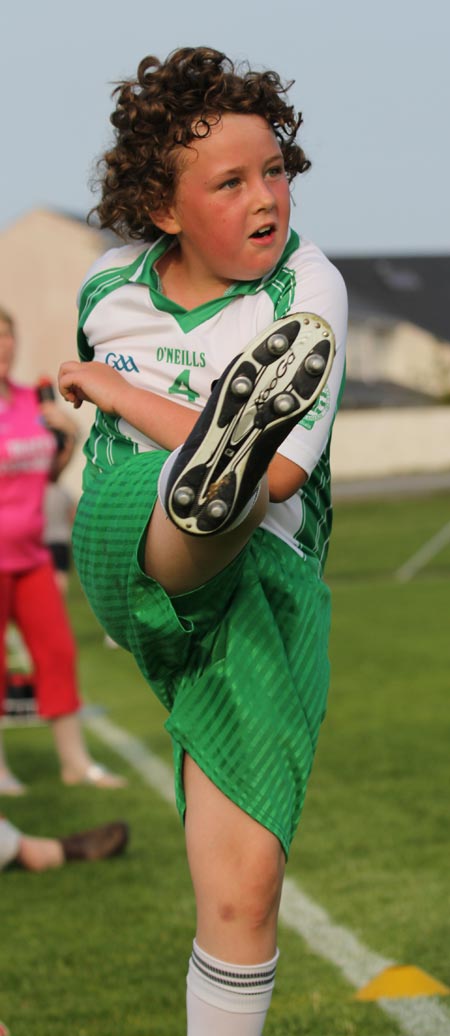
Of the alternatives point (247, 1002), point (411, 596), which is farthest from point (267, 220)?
point (411, 596)

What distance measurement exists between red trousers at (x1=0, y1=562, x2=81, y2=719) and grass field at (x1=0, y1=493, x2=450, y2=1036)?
0.44 metres

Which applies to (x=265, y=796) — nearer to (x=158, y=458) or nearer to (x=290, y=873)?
(x=158, y=458)

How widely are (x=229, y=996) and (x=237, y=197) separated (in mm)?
1474

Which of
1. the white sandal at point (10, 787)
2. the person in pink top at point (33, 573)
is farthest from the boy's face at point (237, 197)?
the white sandal at point (10, 787)

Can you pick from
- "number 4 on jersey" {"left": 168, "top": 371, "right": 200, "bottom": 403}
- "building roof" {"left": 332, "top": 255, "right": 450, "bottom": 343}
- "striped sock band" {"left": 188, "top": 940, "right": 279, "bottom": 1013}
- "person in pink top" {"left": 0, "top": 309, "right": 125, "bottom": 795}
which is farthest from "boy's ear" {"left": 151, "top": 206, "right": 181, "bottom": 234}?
"building roof" {"left": 332, "top": 255, "right": 450, "bottom": 343}

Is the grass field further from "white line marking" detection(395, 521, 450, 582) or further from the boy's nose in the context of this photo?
"white line marking" detection(395, 521, 450, 582)

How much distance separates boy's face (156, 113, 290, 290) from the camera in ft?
9.91

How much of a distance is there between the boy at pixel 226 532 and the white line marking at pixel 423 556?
16114mm

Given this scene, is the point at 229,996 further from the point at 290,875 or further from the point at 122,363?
the point at 290,875

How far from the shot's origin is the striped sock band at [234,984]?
115 inches

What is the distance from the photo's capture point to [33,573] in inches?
310

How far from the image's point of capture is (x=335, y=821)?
6.74m

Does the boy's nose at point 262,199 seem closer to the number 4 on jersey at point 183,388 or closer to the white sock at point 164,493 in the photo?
the number 4 on jersey at point 183,388

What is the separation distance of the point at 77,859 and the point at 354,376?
56.4 metres
